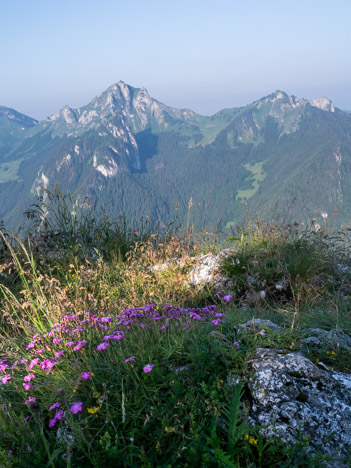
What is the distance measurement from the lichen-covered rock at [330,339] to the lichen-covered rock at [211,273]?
8.29 feet

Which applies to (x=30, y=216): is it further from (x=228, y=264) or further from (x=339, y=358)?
(x=339, y=358)

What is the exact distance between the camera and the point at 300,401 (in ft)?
8.11

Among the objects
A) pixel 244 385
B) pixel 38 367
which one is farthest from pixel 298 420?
pixel 38 367

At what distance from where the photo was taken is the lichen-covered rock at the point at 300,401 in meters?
2.25

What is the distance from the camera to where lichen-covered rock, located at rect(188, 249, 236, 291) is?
19.7 ft

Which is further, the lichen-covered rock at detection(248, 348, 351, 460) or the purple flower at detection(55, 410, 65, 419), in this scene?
the purple flower at detection(55, 410, 65, 419)

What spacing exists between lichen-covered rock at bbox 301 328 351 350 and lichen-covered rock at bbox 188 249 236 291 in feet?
8.29

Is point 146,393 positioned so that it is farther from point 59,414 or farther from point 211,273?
point 211,273

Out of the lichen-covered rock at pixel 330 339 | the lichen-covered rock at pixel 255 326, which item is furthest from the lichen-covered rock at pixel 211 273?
the lichen-covered rock at pixel 330 339

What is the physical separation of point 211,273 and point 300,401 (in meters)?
3.85

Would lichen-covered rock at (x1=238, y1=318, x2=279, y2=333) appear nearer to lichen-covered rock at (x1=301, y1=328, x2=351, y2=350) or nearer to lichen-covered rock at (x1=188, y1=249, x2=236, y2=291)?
lichen-covered rock at (x1=301, y1=328, x2=351, y2=350)

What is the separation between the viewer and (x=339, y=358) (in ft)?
10.0

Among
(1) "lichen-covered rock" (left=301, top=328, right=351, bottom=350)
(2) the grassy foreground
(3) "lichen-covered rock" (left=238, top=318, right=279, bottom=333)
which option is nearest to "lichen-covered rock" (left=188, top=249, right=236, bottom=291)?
(2) the grassy foreground

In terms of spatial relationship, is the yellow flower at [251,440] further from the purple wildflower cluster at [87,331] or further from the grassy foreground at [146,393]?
the purple wildflower cluster at [87,331]
